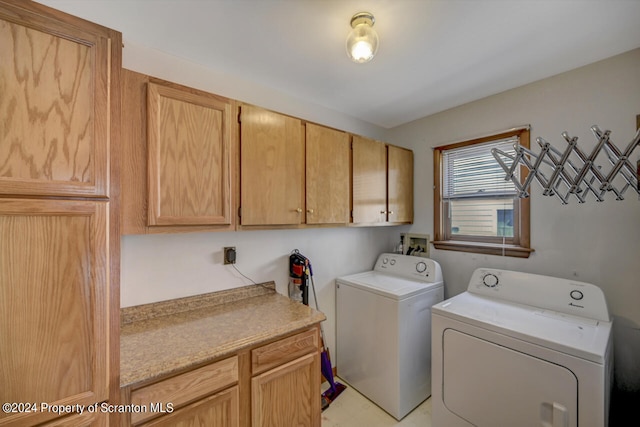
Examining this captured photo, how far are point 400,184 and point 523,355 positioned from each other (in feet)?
5.30

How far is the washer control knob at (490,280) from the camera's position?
1.89 m

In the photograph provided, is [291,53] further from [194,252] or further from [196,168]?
[194,252]

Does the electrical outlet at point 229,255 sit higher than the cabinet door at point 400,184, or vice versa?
the cabinet door at point 400,184

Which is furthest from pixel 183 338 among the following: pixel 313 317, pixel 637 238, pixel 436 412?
pixel 637 238

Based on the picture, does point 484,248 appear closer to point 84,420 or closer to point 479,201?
point 479,201

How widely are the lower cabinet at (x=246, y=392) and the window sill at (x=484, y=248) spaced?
5.03ft

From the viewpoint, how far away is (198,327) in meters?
1.38

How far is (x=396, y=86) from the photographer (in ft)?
6.54

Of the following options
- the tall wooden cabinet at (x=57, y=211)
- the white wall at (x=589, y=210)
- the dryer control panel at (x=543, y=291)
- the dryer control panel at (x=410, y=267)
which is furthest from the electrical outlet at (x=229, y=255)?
the white wall at (x=589, y=210)

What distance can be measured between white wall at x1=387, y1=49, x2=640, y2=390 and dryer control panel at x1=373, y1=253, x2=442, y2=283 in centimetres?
36

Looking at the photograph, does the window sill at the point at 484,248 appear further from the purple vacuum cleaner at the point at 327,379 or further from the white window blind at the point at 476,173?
the purple vacuum cleaner at the point at 327,379

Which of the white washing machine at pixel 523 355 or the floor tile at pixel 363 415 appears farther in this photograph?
the floor tile at pixel 363 415

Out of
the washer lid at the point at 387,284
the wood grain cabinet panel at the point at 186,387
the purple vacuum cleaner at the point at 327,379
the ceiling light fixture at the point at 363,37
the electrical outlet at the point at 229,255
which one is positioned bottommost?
the purple vacuum cleaner at the point at 327,379

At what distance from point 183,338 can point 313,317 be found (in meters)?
0.69
